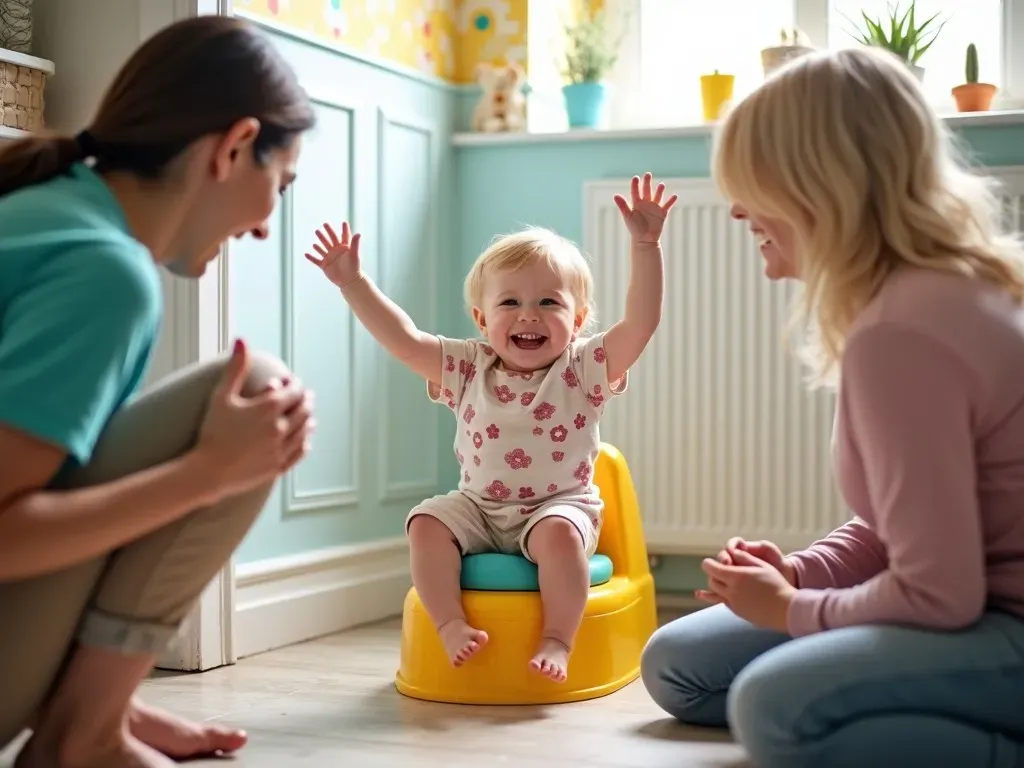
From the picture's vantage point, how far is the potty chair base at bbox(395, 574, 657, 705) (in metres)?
1.83

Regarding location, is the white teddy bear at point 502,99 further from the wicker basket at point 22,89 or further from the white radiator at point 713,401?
the wicker basket at point 22,89

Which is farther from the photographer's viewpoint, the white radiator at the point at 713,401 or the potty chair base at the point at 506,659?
the white radiator at the point at 713,401

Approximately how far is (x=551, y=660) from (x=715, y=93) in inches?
56.1

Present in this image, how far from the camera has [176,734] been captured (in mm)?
1438

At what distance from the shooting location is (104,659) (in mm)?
1241

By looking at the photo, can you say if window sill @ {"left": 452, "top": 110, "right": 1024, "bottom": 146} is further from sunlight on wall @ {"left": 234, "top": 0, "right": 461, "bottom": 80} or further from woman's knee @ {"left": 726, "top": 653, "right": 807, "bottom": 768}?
woman's knee @ {"left": 726, "top": 653, "right": 807, "bottom": 768}

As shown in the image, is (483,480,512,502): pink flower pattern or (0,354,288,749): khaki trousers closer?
(0,354,288,749): khaki trousers

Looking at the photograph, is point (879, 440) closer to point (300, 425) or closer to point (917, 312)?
point (917, 312)

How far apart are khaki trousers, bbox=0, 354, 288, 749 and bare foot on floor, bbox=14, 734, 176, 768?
4 cm

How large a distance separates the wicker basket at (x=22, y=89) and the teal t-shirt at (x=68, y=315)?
0.85 metres

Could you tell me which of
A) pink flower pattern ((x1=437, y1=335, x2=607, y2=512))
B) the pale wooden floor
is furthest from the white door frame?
pink flower pattern ((x1=437, y1=335, x2=607, y2=512))

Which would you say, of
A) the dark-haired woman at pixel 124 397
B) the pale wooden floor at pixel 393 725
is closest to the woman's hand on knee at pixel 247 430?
the dark-haired woman at pixel 124 397

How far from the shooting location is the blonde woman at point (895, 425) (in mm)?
1236

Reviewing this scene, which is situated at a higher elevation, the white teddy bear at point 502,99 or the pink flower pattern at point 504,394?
the white teddy bear at point 502,99
